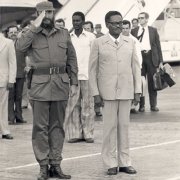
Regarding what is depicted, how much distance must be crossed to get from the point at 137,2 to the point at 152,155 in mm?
17576

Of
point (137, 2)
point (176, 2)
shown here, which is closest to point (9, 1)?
point (137, 2)

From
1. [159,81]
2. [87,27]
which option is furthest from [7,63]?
[159,81]

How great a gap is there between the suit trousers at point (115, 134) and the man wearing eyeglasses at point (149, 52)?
6931mm

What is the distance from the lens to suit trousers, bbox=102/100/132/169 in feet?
29.7

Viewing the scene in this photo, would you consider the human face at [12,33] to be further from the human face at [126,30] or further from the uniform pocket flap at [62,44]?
the uniform pocket flap at [62,44]

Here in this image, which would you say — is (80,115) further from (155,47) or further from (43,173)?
(155,47)

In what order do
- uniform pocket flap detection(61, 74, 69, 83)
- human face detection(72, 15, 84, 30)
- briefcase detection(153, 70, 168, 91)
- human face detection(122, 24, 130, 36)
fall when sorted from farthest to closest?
briefcase detection(153, 70, 168, 91)
human face detection(122, 24, 130, 36)
human face detection(72, 15, 84, 30)
uniform pocket flap detection(61, 74, 69, 83)

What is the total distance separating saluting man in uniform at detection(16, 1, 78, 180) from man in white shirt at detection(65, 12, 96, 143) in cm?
283

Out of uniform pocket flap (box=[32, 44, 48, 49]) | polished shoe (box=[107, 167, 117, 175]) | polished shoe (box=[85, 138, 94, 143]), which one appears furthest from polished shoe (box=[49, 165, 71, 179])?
polished shoe (box=[85, 138, 94, 143])

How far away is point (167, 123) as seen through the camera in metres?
13.6

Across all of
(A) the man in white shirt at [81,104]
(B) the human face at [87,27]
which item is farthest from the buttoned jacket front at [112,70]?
(B) the human face at [87,27]

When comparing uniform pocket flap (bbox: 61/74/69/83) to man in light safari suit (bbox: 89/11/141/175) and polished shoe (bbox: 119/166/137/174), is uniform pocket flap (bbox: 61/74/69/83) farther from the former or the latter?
polished shoe (bbox: 119/166/137/174)

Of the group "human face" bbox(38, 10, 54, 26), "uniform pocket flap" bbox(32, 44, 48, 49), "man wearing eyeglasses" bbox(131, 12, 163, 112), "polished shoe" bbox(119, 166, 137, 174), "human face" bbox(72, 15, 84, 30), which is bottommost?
"polished shoe" bbox(119, 166, 137, 174)

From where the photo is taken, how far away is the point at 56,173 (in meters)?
8.84
